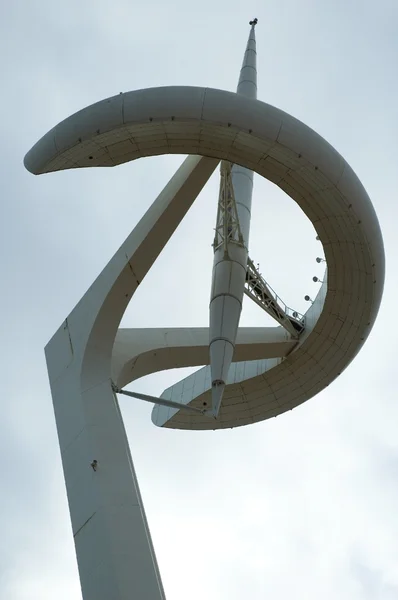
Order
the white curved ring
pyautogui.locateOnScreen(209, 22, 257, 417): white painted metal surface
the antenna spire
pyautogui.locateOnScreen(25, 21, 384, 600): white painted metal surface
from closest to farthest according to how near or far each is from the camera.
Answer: pyautogui.locateOnScreen(25, 21, 384, 600): white painted metal surface, the white curved ring, pyautogui.locateOnScreen(209, 22, 257, 417): white painted metal surface, the antenna spire

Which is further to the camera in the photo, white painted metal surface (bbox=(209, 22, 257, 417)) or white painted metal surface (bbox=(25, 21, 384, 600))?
white painted metal surface (bbox=(209, 22, 257, 417))

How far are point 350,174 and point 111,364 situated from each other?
A: 981cm

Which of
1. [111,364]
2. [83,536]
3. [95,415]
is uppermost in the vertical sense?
[111,364]

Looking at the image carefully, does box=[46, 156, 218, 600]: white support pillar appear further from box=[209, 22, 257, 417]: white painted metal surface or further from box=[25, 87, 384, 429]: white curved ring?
box=[209, 22, 257, 417]: white painted metal surface

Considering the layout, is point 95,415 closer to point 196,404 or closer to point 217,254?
point 217,254

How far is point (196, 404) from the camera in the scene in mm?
37156

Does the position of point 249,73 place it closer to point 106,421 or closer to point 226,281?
point 226,281

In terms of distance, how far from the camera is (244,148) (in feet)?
82.7

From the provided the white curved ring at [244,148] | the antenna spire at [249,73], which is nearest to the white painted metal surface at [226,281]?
the white curved ring at [244,148]

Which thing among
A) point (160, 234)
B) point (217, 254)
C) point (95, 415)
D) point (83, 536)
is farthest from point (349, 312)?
point (83, 536)

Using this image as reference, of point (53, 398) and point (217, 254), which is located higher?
point (217, 254)

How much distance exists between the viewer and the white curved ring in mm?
24516

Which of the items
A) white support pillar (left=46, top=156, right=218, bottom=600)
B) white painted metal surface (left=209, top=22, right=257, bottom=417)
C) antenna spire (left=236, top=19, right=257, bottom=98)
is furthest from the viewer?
antenna spire (left=236, top=19, right=257, bottom=98)

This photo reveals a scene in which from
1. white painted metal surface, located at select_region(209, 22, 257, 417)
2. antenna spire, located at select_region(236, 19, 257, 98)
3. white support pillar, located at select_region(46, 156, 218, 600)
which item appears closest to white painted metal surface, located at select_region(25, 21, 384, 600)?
white support pillar, located at select_region(46, 156, 218, 600)
